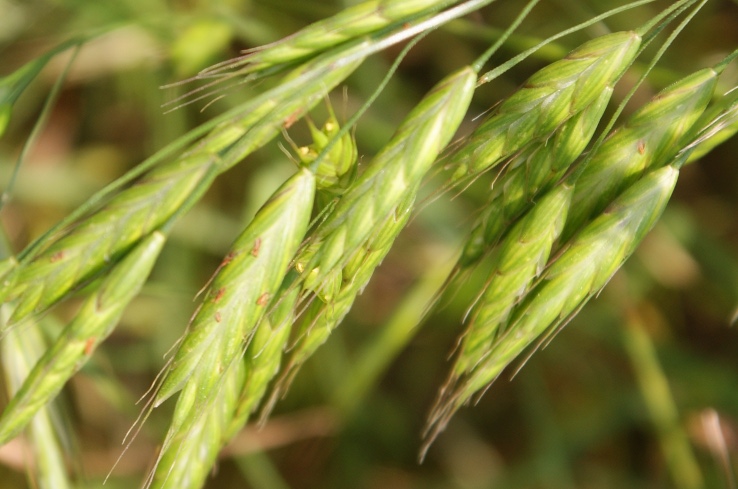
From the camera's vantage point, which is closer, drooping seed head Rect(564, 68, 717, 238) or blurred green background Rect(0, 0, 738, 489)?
drooping seed head Rect(564, 68, 717, 238)

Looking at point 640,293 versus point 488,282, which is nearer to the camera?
point 488,282

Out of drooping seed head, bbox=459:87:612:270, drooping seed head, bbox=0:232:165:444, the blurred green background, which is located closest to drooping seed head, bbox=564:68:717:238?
drooping seed head, bbox=459:87:612:270

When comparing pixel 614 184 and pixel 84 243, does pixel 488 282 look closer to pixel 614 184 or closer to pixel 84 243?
pixel 614 184

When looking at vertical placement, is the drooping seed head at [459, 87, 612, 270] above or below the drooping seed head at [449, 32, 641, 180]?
below

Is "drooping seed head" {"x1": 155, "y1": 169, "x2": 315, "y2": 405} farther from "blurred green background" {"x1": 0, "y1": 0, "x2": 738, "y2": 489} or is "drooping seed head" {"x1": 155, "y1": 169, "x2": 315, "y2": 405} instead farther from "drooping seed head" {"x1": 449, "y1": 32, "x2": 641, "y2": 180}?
"blurred green background" {"x1": 0, "y1": 0, "x2": 738, "y2": 489}

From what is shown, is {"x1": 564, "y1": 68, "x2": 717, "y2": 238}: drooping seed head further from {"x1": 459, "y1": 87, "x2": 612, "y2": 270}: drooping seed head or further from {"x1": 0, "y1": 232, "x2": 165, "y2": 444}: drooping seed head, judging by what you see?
{"x1": 0, "y1": 232, "x2": 165, "y2": 444}: drooping seed head

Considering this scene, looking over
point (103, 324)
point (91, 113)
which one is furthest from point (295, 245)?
point (91, 113)

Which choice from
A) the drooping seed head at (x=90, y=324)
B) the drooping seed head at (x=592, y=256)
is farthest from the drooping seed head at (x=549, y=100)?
the drooping seed head at (x=90, y=324)

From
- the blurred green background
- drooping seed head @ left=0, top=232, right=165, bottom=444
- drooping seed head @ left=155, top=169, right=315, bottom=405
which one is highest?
drooping seed head @ left=0, top=232, right=165, bottom=444

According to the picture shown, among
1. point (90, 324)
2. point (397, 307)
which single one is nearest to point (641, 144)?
point (90, 324)

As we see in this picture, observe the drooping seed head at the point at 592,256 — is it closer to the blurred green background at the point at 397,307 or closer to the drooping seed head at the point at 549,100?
the drooping seed head at the point at 549,100
